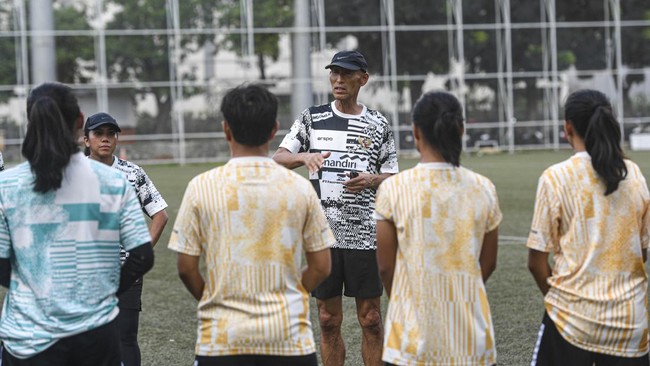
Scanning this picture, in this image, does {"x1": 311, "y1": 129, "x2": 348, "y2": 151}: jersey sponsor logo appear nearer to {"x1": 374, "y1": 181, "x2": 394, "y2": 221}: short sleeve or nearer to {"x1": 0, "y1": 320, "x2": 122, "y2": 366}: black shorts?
{"x1": 374, "y1": 181, "x2": 394, "y2": 221}: short sleeve

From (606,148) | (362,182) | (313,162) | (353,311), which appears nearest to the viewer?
(606,148)

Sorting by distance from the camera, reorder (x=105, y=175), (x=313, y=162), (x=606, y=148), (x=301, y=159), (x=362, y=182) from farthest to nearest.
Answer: (x=362, y=182) → (x=301, y=159) → (x=313, y=162) → (x=606, y=148) → (x=105, y=175)

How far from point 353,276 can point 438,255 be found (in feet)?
6.92

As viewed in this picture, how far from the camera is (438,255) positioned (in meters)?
3.98

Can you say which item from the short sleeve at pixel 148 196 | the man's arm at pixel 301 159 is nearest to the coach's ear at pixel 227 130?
the man's arm at pixel 301 159

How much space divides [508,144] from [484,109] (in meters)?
1.70

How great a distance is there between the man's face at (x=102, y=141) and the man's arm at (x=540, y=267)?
8.40ft

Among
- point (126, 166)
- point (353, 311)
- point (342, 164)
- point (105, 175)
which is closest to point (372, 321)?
point (342, 164)

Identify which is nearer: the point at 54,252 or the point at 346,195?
the point at 54,252

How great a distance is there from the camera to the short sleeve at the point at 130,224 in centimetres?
389

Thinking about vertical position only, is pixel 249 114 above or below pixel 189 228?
above

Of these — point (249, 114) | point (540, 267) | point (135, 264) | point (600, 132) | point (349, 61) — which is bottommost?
point (540, 267)

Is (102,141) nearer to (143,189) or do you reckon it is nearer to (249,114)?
(143,189)

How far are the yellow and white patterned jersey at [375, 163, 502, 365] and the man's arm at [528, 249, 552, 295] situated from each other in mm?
312
